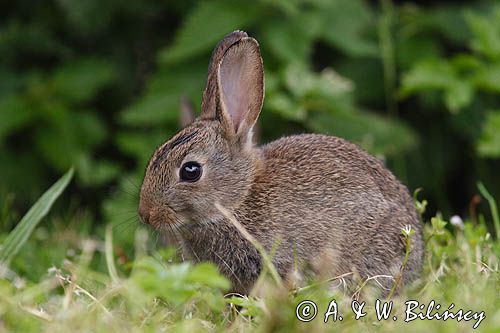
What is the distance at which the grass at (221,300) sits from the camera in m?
2.93

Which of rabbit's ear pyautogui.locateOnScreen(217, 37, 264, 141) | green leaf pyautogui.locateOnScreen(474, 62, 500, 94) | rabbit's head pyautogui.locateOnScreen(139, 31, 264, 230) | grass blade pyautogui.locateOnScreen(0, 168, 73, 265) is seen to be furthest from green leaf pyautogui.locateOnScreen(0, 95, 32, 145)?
green leaf pyautogui.locateOnScreen(474, 62, 500, 94)

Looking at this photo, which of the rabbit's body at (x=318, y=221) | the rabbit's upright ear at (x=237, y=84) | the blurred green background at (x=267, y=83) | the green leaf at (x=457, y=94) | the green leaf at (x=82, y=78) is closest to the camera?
the rabbit's body at (x=318, y=221)

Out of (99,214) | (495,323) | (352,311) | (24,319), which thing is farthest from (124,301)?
(99,214)

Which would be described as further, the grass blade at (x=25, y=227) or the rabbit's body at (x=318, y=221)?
the grass blade at (x=25, y=227)

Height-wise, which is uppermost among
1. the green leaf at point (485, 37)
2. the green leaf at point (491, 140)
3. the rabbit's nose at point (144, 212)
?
the green leaf at point (485, 37)

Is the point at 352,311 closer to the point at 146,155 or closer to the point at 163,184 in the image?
the point at 163,184

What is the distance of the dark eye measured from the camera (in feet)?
14.3

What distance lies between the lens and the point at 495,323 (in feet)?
9.39

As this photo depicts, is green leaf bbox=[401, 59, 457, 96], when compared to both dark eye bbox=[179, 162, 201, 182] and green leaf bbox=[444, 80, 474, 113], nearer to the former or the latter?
green leaf bbox=[444, 80, 474, 113]

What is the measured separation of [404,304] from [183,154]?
1457mm

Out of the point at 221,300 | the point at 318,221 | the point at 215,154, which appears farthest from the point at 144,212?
the point at 221,300

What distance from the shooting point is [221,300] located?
11.5 feet

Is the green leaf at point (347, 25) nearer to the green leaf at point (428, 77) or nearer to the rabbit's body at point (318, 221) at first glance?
the green leaf at point (428, 77)

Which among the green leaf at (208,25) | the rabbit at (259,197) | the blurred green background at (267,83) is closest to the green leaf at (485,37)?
the blurred green background at (267,83)
